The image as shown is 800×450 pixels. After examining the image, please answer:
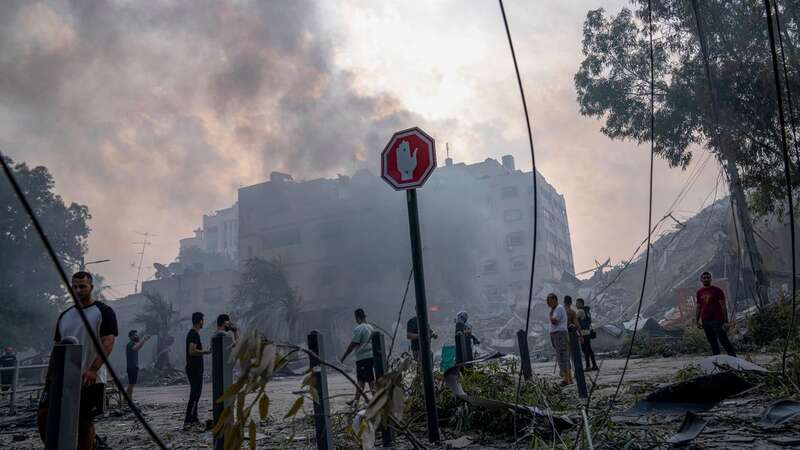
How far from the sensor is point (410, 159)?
14.6ft

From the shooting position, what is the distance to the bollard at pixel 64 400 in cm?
194

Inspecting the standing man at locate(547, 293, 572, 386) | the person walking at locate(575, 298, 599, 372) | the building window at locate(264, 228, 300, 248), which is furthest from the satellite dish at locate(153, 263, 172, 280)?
the standing man at locate(547, 293, 572, 386)

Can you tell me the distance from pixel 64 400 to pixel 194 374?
565 cm

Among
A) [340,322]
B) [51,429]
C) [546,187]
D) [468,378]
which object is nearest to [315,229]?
[340,322]

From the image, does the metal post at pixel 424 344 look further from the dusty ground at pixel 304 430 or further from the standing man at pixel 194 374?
the standing man at pixel 194 374

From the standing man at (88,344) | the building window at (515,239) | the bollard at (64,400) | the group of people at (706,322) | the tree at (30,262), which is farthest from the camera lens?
the building window at (515,239)

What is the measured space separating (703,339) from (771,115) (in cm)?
621

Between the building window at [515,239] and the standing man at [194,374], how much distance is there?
42.1 m

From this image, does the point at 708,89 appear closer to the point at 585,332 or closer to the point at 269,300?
the point at 585,332

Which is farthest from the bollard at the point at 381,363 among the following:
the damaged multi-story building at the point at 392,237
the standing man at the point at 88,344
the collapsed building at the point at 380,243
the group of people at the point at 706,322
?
the damaged multi-story building at the point at 392,237

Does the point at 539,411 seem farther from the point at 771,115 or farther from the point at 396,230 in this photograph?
the point at 396,230

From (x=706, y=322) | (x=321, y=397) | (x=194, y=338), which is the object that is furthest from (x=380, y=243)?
(x=321, y=397)

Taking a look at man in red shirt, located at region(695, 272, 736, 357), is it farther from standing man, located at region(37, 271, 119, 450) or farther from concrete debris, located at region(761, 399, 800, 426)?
standing man, located at region(37, 271, 119, 450)

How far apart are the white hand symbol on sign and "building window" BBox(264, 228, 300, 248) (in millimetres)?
41617
